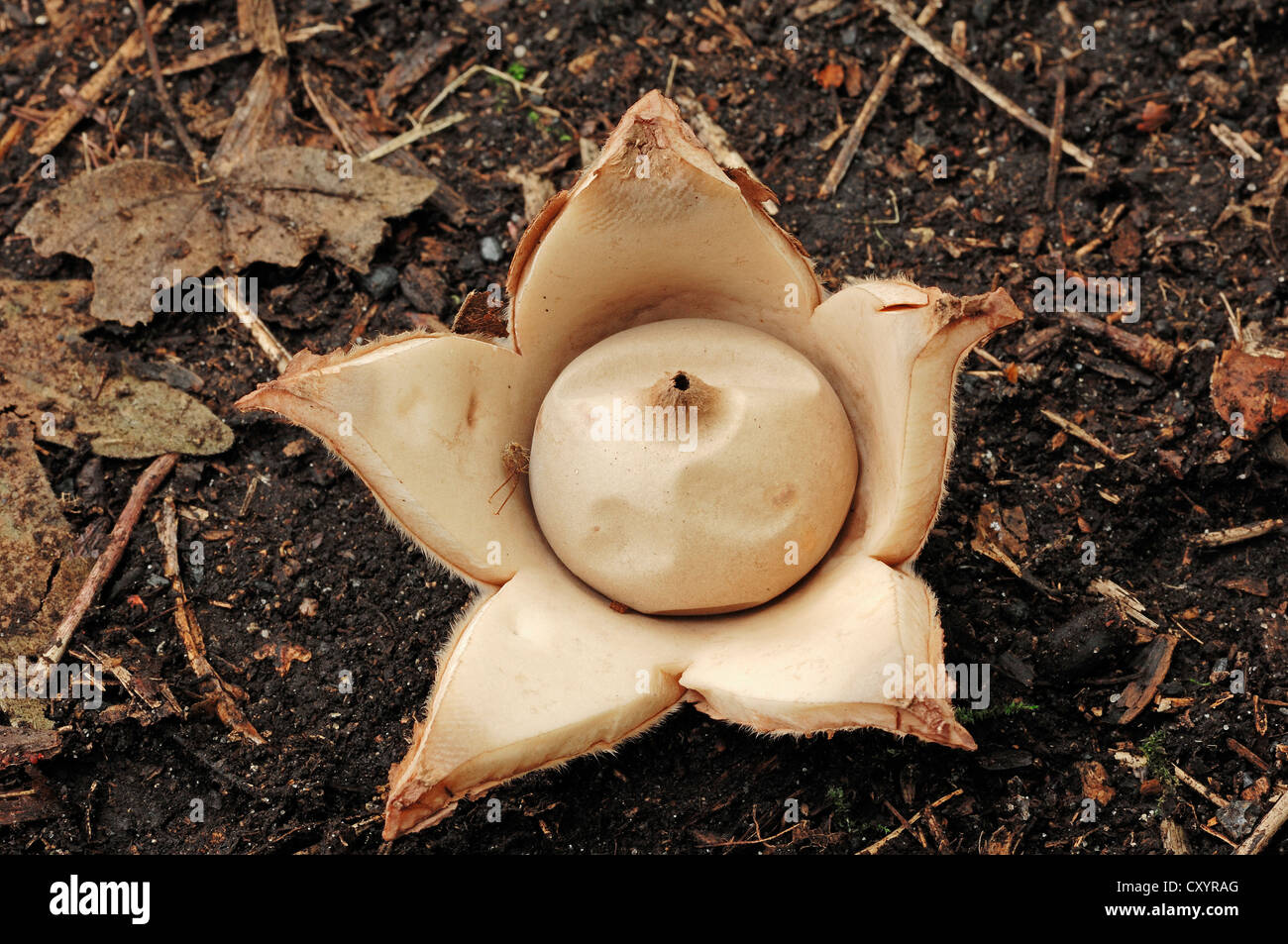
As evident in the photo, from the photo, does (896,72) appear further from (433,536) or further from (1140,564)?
(433,536)

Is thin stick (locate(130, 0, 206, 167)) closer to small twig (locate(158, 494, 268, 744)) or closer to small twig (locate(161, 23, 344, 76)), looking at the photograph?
small twig (locate(161, 23, 344, 76))

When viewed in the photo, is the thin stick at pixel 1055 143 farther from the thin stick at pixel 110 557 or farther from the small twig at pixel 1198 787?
the thin stick at pixel 110 557

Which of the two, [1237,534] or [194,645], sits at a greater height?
[1237,534]

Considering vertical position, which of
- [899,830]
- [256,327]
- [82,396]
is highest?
[256,327]

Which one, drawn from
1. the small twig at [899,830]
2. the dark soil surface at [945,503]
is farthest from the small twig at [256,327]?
the small twig at [899,830]

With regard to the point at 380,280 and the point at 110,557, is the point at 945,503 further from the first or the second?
the point at 110,557

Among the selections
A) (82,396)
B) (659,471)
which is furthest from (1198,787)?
(82,396)
